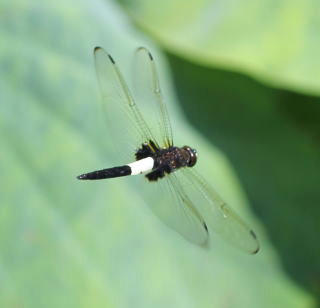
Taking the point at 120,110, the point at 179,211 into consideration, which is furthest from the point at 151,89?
the point at 179,211

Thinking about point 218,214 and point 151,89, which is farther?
point 151,89

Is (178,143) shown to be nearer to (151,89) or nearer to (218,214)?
(151,89)

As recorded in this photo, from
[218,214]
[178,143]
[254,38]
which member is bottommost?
[218,214]

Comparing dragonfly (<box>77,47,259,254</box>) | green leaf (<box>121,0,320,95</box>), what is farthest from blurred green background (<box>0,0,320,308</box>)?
dragonfly (<box>77,47,259,254</box>)

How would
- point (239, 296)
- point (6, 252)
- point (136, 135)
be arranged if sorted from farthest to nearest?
point (239, 296), point (6, 252), point (136, 135)

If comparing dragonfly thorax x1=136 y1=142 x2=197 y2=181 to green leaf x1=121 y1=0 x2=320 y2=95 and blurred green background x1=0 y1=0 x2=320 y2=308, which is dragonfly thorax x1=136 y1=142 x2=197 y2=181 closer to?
blurred green background x1=0 y1=0 x2=320 y2=308

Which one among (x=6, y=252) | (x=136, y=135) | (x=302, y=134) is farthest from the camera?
(x=302, y=134)

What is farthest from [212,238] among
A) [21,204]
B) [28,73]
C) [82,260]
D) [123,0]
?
[123,0]

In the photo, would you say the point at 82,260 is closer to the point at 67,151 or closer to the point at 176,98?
the point at 67,151
